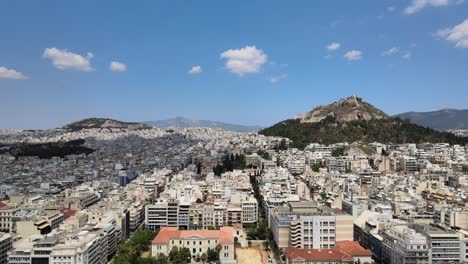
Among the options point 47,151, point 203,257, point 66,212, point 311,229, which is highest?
point 47,151

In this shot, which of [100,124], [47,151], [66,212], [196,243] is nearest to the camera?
[196,243]

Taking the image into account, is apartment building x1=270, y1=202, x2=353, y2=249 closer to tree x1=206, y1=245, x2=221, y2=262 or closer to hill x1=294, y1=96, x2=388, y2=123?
tree x1=206, y1=245, x2=221, y2=262

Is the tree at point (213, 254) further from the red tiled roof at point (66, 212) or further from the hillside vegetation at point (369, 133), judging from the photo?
the hillside vegetation at point (369, 133)

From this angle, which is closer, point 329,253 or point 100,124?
point 329,253

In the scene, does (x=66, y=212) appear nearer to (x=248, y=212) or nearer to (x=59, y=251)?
(x=59, y=251)

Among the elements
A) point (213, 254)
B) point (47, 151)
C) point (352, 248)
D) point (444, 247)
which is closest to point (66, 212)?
point (213, 254)

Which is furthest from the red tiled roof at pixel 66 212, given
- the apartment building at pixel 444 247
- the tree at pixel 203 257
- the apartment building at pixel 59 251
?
the apartment building at pixel 444 247
